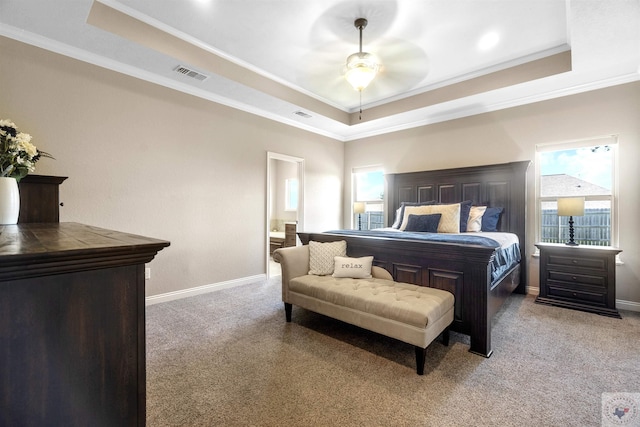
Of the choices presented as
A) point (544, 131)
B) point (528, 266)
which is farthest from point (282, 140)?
point (528, 266)

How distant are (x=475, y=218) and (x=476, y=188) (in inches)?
23.2

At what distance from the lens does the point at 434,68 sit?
146 inches

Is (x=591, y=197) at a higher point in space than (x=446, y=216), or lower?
higher

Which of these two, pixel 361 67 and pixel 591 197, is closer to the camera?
pixel 361 67

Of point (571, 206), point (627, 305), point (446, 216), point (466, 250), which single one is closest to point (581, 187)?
point (571, 206)

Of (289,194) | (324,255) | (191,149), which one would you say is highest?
(191,149)

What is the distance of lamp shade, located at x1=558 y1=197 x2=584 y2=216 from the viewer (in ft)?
11.0

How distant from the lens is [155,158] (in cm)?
347

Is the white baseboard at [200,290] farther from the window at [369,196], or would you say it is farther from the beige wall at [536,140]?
the beige wall at [536,140]

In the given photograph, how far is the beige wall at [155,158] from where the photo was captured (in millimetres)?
2762

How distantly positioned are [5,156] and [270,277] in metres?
3.51

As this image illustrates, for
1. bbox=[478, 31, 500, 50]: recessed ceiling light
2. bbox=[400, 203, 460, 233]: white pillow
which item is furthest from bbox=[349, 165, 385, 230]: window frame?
bbox=[478, 31, 500, 50]: recessed ceiling light

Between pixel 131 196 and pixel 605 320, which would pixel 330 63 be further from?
pixel 605 320

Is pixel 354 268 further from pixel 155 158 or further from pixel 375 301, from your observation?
pixel 155 158
